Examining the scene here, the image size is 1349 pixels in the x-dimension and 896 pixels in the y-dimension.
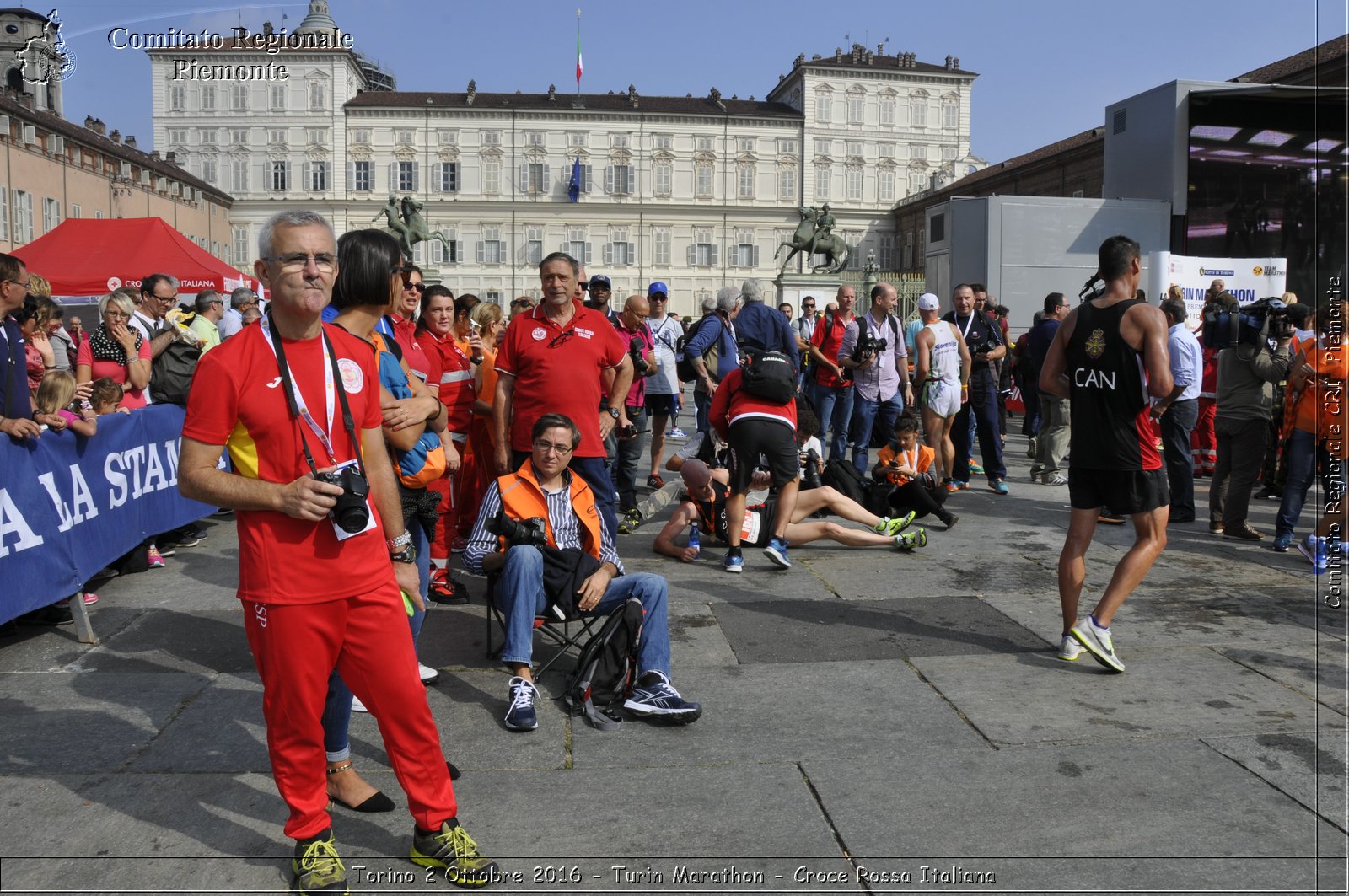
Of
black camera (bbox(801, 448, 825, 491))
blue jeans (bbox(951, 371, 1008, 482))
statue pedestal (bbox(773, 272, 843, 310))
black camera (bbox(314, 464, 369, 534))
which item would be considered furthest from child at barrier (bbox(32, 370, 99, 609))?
statue pedestal (bbox(773, 272, 843, 310))

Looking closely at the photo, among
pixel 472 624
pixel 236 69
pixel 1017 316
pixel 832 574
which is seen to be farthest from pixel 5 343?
pixel 236 69

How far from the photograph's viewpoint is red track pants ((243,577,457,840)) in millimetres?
3098

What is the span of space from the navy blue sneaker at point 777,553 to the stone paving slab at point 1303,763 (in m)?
3.35

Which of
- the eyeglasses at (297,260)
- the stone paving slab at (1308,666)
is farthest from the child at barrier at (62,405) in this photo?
the stone paving slab at (1308,666)

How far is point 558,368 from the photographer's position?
6.18 metres

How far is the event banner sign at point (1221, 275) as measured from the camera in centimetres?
1612

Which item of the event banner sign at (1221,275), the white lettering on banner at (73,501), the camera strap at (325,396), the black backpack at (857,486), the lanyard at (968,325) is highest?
the event banner sign at (1221,275)

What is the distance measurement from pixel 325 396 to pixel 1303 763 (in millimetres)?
3685

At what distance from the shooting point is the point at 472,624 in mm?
6191

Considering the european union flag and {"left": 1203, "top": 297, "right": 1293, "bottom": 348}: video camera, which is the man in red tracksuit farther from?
the european union flag

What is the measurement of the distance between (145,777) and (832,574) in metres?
4.48

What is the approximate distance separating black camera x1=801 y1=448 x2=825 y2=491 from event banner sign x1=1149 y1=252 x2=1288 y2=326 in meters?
9.81

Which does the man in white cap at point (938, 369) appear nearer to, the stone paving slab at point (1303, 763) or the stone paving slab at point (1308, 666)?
the stone paving slab at point (1308, 666)

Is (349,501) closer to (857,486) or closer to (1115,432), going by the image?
(1115,432)
